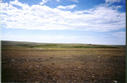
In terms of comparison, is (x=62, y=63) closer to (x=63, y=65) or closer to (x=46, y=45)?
(x=63, y=65)

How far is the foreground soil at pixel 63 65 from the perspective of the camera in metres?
2.09

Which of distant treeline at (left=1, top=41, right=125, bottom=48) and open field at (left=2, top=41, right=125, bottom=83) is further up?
distant treeline at (left=1, top=41, right=125, bottom=48)

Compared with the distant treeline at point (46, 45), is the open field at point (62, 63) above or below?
below

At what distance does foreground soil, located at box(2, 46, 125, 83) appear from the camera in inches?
82.4

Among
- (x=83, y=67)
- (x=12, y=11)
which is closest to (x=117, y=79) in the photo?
(x=83, y=67)

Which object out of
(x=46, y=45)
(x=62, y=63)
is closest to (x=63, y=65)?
(x=62, y=63)

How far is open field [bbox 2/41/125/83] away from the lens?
2094mm

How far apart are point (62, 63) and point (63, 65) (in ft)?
0.12

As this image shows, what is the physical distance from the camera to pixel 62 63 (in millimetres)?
2160

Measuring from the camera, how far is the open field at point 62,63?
2.09 metres

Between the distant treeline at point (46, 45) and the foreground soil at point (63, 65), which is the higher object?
the distant treeline at point (46, 45)

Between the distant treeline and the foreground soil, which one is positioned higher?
the distant treeline

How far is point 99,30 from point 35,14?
1137 mm

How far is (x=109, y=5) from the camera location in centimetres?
206
